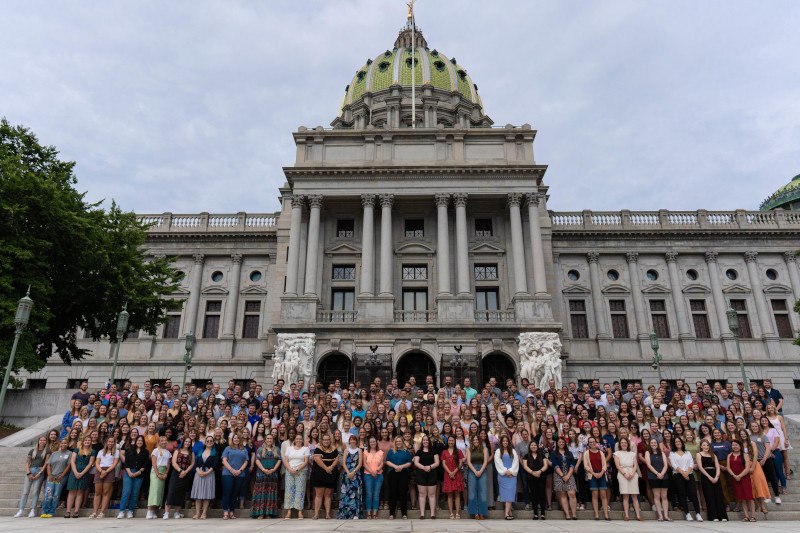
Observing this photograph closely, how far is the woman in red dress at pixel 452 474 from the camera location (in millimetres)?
11312

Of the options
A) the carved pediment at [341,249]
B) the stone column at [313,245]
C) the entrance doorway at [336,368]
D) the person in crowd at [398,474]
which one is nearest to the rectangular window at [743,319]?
the carved pediment at [341,249]

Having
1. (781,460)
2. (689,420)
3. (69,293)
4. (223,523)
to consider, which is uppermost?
(69,293)

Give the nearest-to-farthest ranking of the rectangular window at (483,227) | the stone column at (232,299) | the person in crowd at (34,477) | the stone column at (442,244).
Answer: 1. the person in crowd at (34,477)
2. the stone column at (442,244)
3. the rectangular window at (483,227)
4. the stone column at (232,299)

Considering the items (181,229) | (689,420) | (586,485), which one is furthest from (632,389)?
(181,229)

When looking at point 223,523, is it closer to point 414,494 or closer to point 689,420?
point 414,494

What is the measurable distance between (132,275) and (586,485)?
22449 mm

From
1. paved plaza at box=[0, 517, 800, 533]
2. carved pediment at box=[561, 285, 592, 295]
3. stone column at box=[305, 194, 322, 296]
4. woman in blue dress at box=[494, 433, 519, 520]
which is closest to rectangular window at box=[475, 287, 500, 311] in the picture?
carved pediment at box=[561, 285, 592, 295]

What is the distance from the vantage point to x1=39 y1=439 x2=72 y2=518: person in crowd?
37.0ft

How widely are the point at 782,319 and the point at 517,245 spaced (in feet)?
72.4

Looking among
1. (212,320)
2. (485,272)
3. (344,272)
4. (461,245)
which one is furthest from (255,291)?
(485,272)

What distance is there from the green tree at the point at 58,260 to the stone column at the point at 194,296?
468 inches

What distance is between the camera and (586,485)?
39.0 feet

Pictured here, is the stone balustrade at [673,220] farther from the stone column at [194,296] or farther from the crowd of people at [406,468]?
the crowd of people at [406,468]

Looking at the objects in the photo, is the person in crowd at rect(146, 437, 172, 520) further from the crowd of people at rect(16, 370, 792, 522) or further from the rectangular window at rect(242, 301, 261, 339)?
the rectangular window at rect(242, 301, 261, 339)
